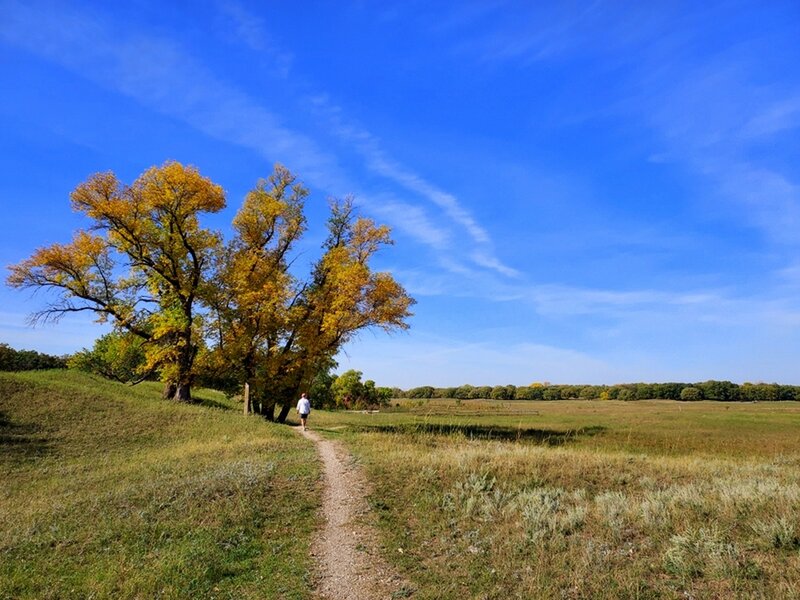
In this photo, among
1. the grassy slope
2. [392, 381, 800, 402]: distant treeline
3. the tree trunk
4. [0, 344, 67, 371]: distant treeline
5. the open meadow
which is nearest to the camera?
the open meadow

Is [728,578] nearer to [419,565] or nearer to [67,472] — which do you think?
[419,565]

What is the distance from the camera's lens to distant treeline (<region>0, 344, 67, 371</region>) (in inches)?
1531

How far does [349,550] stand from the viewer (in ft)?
31.3

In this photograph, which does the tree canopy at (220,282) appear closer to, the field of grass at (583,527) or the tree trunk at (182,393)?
the tree trunk at (182,393)

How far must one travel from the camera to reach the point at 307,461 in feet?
53.9

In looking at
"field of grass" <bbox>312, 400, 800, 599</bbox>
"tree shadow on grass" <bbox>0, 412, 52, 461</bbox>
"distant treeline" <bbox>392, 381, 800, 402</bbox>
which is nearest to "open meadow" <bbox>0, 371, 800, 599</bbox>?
"field of grass" <bbox>312, 400, 800, 599</bbox>

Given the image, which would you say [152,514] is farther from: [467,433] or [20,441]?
[467,433]

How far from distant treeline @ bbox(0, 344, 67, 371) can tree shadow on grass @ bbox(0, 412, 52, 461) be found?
17551 millimetres

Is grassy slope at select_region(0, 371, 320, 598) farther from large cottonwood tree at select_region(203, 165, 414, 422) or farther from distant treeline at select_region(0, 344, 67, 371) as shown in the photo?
distant treeline at select_region(0, 344, 67, 371)

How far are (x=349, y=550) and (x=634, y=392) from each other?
110m

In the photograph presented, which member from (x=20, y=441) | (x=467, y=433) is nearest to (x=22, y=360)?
(x=20, y=441)

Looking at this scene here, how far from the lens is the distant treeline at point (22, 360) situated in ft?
128

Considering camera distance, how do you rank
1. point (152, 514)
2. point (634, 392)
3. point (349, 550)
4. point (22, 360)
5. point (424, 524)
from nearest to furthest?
point (349, 550) < point (424, 524) < point (152, 514) < point (22, 360) < point (634, 392)

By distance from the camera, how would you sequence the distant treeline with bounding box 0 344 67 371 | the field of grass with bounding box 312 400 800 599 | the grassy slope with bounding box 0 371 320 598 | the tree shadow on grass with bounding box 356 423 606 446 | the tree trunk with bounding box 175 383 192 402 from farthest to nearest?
the distant treeline with bounding box 0 344 67 371 → the tree trunk with bounding box 175 383 192 402 → the tree shadow on grass with bounding box 356 423 606 446 → the grassy slope with bounding box 0 371 320 598 → the field of grass with bounding box 312 400 800 599
